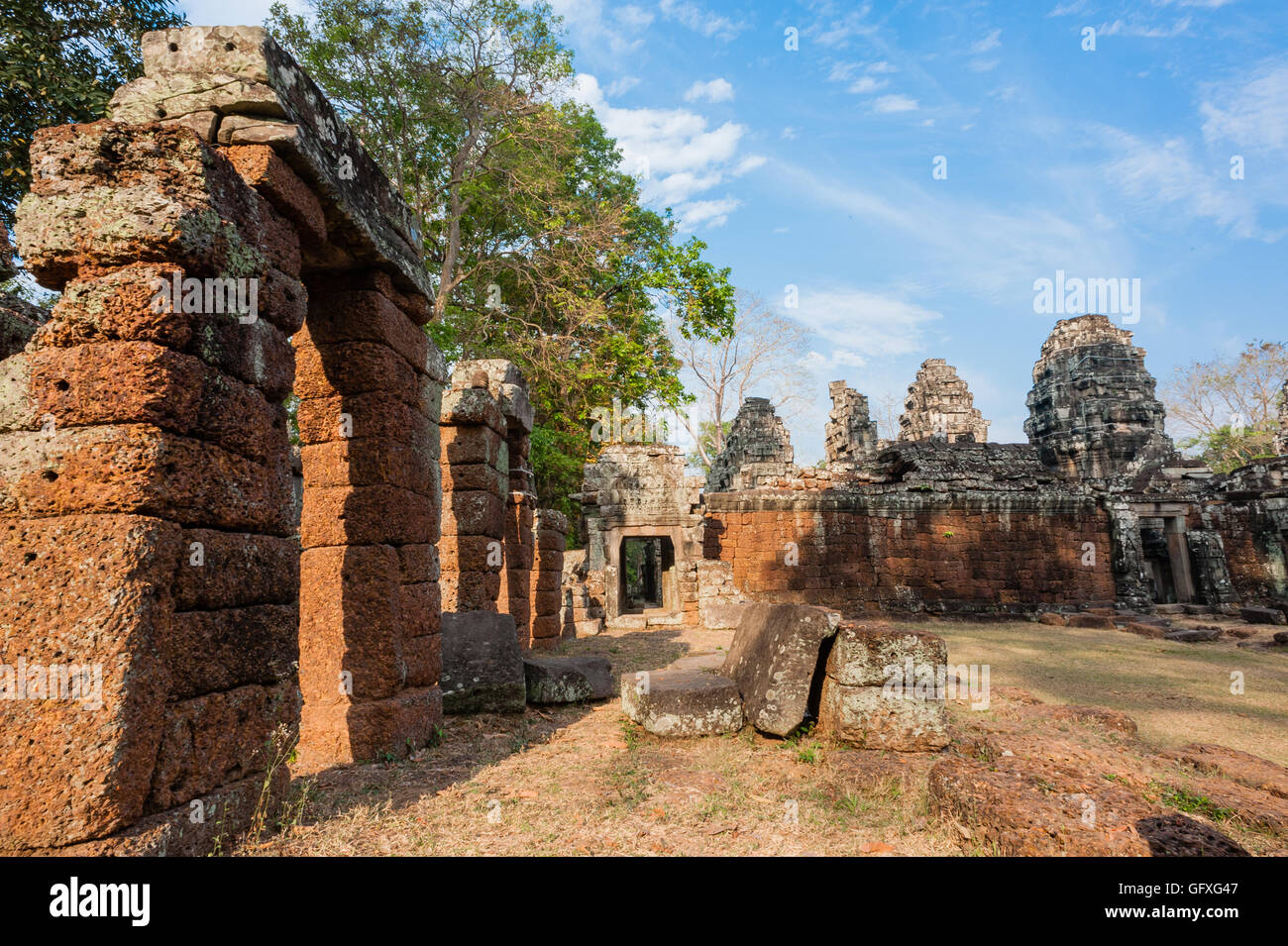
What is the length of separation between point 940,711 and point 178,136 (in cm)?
575

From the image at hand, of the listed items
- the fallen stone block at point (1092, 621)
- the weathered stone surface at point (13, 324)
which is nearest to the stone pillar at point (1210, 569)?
the fallen stone block at point (1092, 621)

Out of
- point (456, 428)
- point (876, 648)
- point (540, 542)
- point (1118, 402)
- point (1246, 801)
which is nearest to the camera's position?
point (1246, 801)

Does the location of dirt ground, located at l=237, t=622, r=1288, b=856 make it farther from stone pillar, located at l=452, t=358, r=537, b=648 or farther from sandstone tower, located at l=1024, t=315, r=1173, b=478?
sandstone tower, located at l=1024, t=315, r=1173, b=478

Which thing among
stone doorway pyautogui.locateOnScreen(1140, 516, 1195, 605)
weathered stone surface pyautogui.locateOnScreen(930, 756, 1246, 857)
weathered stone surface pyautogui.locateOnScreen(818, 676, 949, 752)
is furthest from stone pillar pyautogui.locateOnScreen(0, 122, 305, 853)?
stone doorway pyautogui.locateOnScreen(1140, 516, 1195, 605)

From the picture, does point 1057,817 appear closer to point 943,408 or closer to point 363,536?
point 363,536

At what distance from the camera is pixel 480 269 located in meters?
18.9

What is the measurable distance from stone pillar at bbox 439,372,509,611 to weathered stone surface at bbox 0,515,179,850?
4647 millimetres

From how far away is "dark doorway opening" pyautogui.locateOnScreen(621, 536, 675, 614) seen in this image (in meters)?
15.9

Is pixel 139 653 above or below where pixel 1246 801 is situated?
above

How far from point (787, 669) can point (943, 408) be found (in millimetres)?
23483

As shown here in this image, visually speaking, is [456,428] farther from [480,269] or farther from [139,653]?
[480,269]

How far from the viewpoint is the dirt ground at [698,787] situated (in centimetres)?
311

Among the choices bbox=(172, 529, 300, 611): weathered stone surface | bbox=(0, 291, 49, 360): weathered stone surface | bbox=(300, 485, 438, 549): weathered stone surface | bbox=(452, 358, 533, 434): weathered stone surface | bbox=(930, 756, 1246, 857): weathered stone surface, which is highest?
bbox=(452, 358, 533, 434): weathered stone surface
